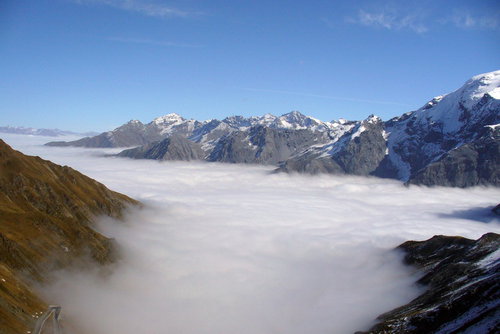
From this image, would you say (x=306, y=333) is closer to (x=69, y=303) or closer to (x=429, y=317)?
(x=429, y=317)

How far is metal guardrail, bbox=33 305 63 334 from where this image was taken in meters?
129

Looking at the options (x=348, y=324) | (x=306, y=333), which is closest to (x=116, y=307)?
(x=306, y=333)

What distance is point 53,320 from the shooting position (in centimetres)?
14075

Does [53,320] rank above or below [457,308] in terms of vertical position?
below

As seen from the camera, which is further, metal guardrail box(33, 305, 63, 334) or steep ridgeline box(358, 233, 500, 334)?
metal guardrail box(33, 305, 63, 334)

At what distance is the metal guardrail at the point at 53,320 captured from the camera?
129 metres

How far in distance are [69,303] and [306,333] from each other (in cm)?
10474

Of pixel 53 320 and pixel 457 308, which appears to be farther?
pixel 53 320

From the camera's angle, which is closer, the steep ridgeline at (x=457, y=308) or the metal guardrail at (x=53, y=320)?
the steep ridgeline at (x=457, y=308)

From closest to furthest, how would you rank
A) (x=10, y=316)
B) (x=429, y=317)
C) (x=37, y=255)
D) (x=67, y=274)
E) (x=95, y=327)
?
1. (x=10, y=316)
2. (x=429, y=317)
3. (x=95, y=327)
4. (x=37, y=255)
5. (x=67, y=274)

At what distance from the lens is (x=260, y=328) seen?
199 meters

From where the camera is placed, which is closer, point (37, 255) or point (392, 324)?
point (392, 324)

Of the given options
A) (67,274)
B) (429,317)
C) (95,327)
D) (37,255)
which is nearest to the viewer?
(429,317)

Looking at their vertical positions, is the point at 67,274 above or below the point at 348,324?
above
